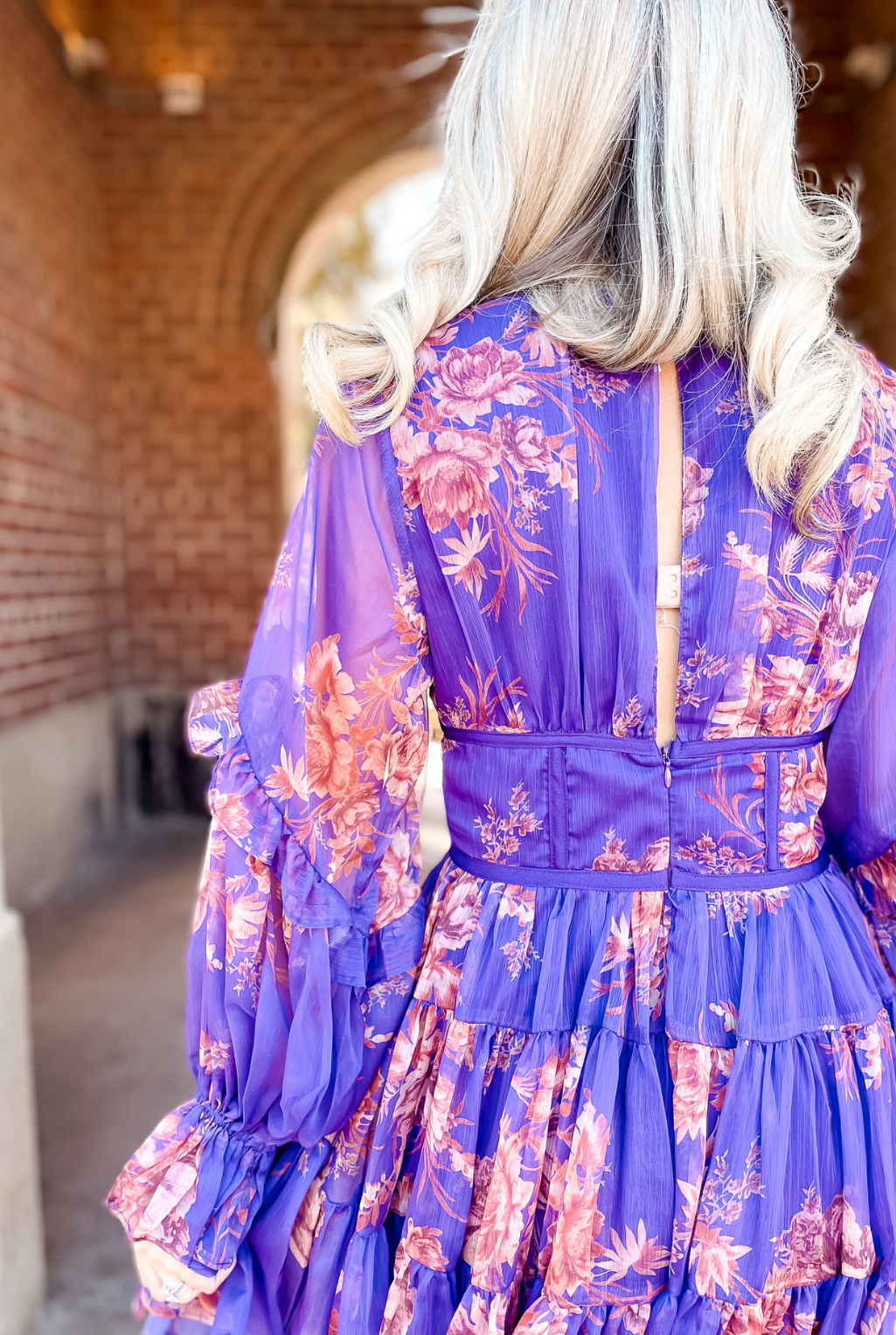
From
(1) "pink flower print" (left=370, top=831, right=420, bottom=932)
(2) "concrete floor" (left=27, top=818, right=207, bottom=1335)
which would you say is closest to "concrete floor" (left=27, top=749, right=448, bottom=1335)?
(2) "concrete floor" (left=27, top=818, right=207, bottom=1335)

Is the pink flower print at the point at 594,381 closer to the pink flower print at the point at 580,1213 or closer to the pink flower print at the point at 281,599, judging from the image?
the pink flower print at the point at 281,599

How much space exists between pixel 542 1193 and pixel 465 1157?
72 mm

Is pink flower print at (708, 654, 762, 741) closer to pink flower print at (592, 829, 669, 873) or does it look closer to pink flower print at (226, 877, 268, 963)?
pink flower print at (592, 829, 669, 873)

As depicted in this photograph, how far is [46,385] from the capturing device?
4.58m

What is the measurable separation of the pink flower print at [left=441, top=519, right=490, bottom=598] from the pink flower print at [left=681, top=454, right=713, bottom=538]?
→ 170 millimetres

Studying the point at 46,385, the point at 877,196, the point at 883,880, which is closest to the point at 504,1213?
the point at 883,880

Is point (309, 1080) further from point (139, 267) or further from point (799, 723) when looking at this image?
point (139, 267)

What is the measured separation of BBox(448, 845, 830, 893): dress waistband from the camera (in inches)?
36.1

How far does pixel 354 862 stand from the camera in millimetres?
965

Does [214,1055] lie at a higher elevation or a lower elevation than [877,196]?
lower

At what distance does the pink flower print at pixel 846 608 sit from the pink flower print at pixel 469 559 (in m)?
0.31

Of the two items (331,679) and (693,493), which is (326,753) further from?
(693,493)

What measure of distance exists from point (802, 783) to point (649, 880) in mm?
169

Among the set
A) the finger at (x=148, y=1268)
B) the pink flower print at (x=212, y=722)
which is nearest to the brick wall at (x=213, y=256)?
the pink flower print at (x=212, y=722)
